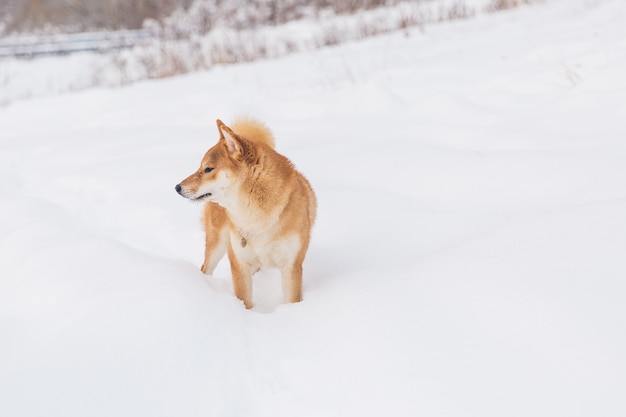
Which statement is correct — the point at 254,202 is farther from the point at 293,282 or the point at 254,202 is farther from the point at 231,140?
the point at 293,282

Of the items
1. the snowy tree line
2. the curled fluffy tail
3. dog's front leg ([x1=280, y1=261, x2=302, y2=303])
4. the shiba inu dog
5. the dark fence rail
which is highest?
the snowy tree line

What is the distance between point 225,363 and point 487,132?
3.15m

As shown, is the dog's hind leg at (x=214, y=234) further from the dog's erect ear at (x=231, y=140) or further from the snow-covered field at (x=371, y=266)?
the dog's erect ear at (x=231, y=140)

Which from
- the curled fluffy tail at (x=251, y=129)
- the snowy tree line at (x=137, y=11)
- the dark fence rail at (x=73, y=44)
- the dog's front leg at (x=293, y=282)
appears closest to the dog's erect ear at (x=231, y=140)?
the curled fluffy tail at (x=251, y=129)

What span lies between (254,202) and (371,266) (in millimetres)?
746

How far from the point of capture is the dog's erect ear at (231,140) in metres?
2.53

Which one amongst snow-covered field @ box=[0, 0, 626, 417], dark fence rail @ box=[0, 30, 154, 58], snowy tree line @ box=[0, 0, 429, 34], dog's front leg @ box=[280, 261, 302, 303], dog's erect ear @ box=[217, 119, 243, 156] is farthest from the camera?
snowy tree line @ box=[0, 0, 429, 34]

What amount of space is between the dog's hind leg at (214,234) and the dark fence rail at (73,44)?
10.4 m

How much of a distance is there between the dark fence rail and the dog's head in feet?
35.4

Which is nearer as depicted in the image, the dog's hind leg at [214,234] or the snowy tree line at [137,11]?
the dog's hind leg at [214,234]

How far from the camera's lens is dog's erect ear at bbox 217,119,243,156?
8.29 ft

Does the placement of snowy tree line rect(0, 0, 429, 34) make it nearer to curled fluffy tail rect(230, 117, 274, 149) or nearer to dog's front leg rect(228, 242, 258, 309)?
curled fluffy tail rect(230, 117, 274, 149)

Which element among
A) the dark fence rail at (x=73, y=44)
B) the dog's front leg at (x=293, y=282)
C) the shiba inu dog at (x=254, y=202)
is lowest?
the dog's front leg at (x=293, y=282)

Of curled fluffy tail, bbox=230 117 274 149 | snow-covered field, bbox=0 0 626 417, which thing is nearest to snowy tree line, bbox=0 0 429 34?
snow-covered field, bbox=0 0 626 417
